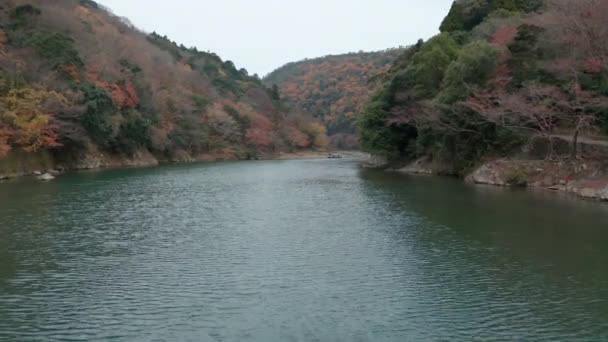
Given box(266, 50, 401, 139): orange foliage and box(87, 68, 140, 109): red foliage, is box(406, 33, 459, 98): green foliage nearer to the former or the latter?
box(87, 68, 140, 109): red foliage

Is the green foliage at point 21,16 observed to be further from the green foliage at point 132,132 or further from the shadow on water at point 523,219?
the shadow on water at point 523,219

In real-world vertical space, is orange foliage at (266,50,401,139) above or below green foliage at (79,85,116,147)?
above

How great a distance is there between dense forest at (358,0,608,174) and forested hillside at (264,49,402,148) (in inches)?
2211

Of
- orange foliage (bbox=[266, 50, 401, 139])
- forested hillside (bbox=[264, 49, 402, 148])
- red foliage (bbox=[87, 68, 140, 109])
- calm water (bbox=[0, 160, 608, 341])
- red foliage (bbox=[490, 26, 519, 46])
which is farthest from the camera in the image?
orange foliage (bbox=[266, 50, 401, 139])

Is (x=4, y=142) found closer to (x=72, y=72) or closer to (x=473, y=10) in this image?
(x=72, y=72)

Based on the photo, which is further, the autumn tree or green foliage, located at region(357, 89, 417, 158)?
green foliage, located at region(357, 89, 417, 158)

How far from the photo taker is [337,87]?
132 meters

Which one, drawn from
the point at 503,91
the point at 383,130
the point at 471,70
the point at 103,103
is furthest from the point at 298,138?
the point at 503,91

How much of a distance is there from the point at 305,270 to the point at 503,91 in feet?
81.5

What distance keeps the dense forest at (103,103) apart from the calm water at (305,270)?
70.7 ft

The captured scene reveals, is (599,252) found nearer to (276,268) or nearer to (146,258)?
(276,268)

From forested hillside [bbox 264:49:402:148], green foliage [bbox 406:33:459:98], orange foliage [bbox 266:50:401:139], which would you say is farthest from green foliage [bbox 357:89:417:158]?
orange foliage [bbox 266:50:401:139]

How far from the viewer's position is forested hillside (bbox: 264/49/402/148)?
11688 cm

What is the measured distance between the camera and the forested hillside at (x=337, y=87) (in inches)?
4601
